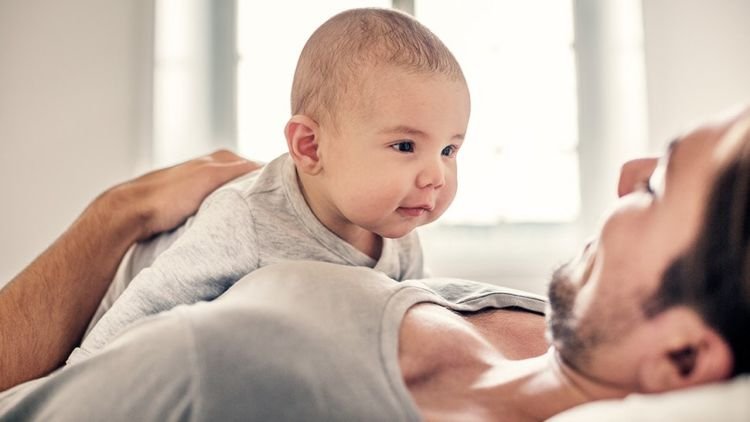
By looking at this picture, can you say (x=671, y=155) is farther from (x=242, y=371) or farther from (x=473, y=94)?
(x=473, y=94)

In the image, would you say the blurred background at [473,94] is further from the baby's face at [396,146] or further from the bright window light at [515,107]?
the baby's face at [396,146]

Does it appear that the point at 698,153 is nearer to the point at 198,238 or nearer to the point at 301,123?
the point at 301,123

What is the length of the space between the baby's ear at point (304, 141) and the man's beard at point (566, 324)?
48cm

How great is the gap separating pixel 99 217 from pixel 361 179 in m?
0.63

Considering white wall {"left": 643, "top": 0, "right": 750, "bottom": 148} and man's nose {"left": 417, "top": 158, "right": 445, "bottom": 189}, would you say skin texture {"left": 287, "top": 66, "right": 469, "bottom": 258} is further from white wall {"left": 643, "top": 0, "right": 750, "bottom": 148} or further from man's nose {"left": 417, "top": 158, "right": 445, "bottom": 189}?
white wall {"left": 643, "top": 0, "right": 750, "bottom": 148}

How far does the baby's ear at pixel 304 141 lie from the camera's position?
1123mm

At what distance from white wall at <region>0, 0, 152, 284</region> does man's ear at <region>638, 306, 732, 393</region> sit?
1.82m

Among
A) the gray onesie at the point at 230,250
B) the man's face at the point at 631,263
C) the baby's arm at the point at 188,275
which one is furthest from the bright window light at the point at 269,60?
the man's face at the point at 631,263

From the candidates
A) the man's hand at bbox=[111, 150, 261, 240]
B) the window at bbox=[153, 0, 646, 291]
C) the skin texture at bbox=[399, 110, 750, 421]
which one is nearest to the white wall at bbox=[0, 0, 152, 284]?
the window at bbox=[153, 0, 646, 291]

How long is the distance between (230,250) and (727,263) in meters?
0.70

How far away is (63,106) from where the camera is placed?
2.17 m

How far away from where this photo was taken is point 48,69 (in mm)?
2166

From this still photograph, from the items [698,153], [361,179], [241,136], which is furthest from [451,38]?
[698,153]

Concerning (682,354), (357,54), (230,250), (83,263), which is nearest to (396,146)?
(357,54)
